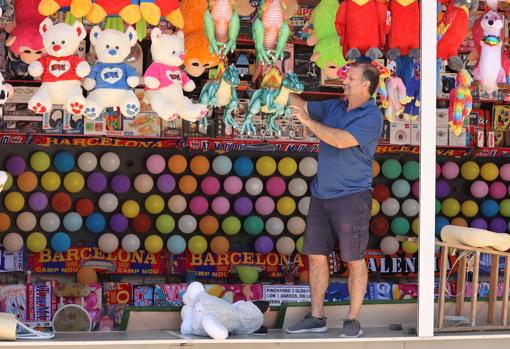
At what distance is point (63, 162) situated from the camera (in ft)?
25.6

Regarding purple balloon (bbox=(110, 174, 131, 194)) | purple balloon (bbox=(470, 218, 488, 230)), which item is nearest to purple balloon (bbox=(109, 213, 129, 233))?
purple balloon (bbox=(110, 174, 131, 194))

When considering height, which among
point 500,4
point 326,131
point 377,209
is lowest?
point 377,209

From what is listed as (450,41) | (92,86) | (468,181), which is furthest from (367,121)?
(468,181)

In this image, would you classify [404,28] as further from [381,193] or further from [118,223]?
[118,223]

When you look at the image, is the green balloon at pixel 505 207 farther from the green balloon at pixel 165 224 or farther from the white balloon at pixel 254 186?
the green balloon at pixel 165 224

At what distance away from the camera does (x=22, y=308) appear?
7.39m

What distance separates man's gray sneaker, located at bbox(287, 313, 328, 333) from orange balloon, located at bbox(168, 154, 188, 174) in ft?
7.86

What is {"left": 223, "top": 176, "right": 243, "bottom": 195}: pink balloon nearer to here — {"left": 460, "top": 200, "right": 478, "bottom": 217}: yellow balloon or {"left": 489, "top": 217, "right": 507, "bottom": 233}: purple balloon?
{"left": 460, "top": 200, "right": 478, "bottom": 217}: yellow balloon

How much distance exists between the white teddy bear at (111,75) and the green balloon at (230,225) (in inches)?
97.8

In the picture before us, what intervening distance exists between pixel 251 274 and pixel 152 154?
1131 mm

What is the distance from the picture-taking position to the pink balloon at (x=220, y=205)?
8055mm

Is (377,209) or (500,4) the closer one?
(500,4)

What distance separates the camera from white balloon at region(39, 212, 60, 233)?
7781 mm

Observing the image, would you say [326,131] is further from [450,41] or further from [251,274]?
[251,274]
